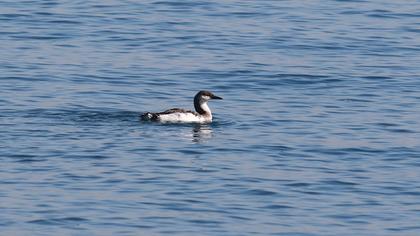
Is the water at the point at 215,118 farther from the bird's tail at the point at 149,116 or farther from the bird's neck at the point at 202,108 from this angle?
the bird's neck at the point at 202,108

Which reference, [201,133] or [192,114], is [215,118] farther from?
A: [201,133]

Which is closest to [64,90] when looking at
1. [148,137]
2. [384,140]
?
[148,137]

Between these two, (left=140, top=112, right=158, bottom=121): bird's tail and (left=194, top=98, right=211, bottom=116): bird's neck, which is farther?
(left=194, top=98, right=211, bottom=116): bird's neck

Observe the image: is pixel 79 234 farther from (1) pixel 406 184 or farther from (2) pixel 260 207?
(1) pixel 406 184

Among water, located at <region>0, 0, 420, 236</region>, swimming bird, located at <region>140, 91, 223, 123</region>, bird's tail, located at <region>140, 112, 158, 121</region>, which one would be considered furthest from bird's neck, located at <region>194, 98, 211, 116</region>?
bird's tail, located at <region>140, 112, 158, 121</region>

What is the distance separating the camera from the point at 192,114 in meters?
29.6

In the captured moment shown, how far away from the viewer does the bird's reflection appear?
27.6 metres

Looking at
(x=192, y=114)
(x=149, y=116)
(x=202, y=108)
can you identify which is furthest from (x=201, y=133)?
(x=202, y=108)

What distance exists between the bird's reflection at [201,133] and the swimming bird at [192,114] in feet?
0.98

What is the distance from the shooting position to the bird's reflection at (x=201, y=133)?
27.6 metres

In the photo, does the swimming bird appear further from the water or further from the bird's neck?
the water

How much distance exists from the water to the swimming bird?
21cm

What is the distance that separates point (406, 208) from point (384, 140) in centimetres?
537

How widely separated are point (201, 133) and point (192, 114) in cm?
130
